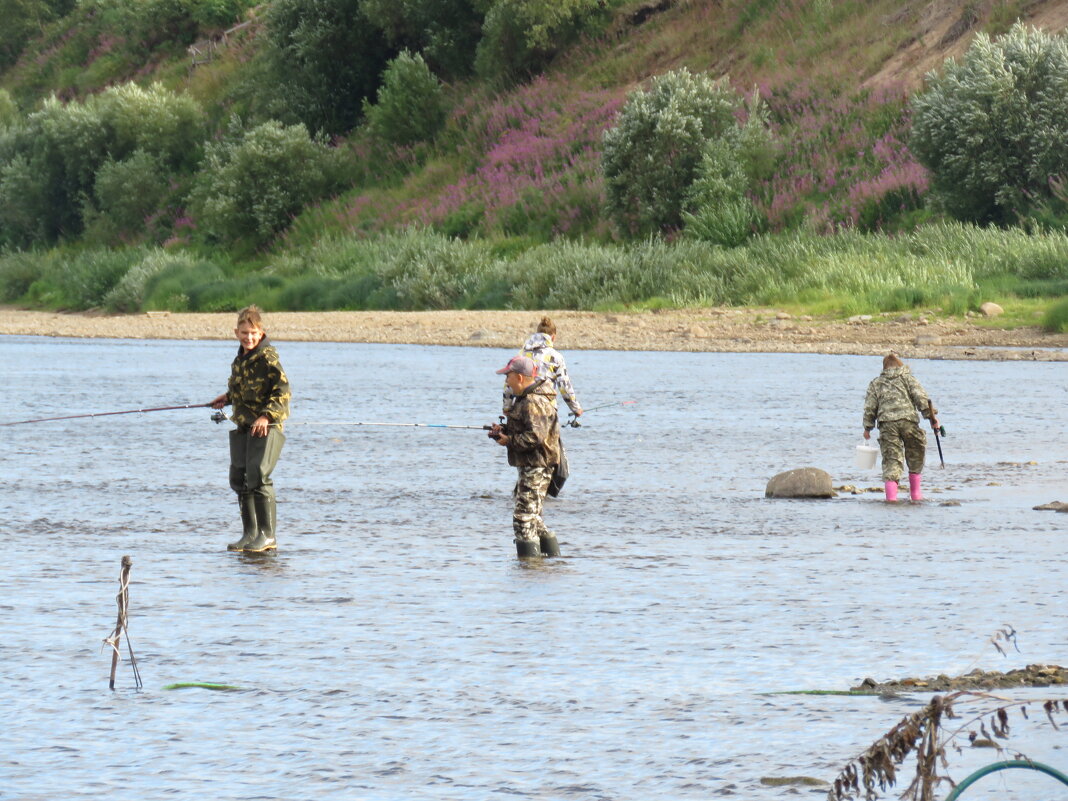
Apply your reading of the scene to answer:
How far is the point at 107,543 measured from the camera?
37.7 ft

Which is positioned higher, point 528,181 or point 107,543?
point 528,181

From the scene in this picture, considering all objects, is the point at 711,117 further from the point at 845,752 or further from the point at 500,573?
the point at 845,752

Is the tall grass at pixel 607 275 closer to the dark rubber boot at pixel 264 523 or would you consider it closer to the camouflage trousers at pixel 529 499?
the camouflage trousers at pixel 529 499

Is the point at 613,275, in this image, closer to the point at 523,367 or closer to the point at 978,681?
the point at 523,367

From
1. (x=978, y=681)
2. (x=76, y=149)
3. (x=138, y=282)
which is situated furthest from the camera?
(x=76, y=149)

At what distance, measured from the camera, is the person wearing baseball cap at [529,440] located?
10.6 meters

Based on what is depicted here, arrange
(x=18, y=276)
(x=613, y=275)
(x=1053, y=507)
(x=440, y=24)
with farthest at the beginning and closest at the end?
(x=440, y=24) < (x=18, y=276) < (x=613, y=275) < (x=1053, y=507)

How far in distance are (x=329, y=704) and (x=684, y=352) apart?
25.9 meters

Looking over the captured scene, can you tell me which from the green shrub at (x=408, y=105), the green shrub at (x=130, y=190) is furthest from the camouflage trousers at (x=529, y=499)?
the green shrub at (x=130, y=190)

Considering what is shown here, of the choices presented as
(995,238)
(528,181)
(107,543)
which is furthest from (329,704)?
(528,181)

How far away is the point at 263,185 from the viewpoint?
189 ft

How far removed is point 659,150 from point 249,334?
114 ft

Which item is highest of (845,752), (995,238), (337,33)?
(337,33)

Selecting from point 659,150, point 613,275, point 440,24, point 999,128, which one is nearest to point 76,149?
point 440,24
